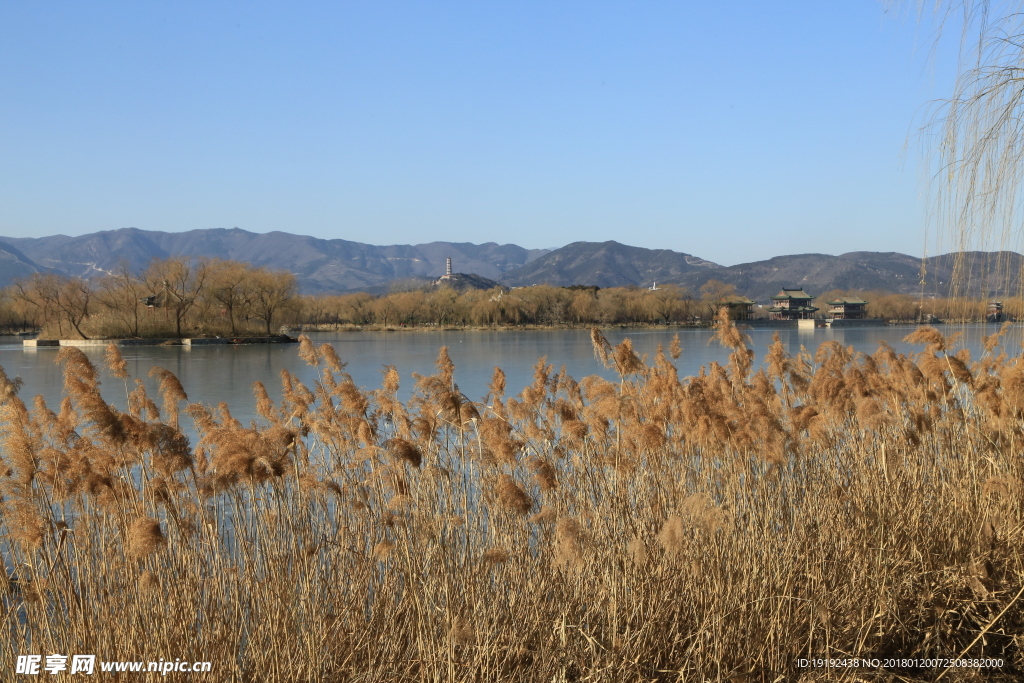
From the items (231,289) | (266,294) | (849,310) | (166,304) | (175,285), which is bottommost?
(849,310)

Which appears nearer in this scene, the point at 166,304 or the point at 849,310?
the point at 166,304

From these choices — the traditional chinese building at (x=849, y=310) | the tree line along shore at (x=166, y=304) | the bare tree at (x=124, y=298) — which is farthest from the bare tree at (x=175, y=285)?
the traditional chinese building at (x=849, y=310)

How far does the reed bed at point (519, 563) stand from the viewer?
118 inches

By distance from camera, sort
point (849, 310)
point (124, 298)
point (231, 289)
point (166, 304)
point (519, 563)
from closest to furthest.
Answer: point (519, 563) → point (124, 298) → point (166, 304) → point (231, 289) → point (849, 310)

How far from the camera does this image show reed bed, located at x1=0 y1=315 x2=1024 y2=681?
2.99 meters

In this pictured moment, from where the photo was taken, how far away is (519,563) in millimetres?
3639

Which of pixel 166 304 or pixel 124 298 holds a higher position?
pixel 124 298

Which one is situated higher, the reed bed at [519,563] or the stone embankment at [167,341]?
the reed bed at [519,563]

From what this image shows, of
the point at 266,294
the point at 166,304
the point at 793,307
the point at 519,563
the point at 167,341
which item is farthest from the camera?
the point at 793,307

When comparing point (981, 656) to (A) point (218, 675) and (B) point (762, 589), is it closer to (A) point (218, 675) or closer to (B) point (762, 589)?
(B) point (762, 589)

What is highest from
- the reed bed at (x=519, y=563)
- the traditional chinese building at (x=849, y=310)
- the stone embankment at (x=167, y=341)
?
the reed bed at (x=519, y=563)

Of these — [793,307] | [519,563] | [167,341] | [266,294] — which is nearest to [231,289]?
[266,294]

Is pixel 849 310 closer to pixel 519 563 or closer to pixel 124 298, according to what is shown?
pixel 124 298

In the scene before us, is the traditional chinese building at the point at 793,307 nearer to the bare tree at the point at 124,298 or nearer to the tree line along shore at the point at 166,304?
the tree line along shore at the point at 166,304
